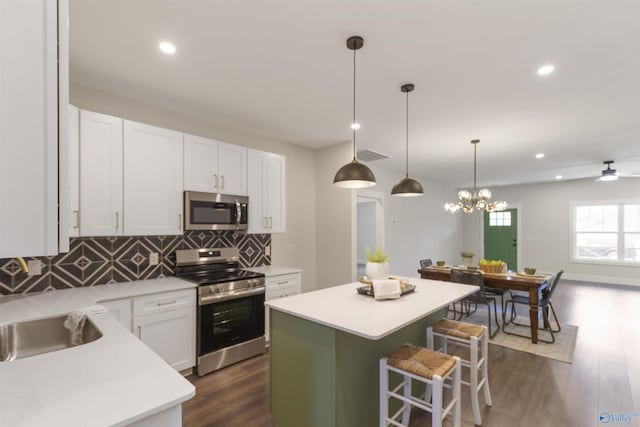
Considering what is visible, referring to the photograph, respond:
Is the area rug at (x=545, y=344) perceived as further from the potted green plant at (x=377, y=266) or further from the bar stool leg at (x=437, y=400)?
the bar stool leg at (x=437, y=400)

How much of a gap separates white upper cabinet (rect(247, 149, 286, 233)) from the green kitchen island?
1.67m

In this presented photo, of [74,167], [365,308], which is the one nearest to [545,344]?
[365,308]

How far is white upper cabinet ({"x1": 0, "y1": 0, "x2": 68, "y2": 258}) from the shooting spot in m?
0.65

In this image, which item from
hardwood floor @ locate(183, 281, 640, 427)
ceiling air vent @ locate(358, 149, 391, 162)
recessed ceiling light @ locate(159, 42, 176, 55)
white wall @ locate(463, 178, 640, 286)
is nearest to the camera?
recessed ceiling light @ locate(159, 42, 176, 55)

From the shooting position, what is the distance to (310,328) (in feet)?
6.08

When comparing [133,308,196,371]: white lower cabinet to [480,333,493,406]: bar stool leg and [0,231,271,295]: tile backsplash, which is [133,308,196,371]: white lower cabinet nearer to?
[0,231,271,295]: tile backsplash

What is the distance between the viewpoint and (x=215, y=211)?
3.21m

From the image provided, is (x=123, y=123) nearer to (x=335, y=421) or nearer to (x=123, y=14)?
(x=123, y=14)

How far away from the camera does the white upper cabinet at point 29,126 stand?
0.65m

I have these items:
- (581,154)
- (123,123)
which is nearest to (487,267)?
(581,154)

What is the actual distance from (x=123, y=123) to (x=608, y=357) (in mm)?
5513

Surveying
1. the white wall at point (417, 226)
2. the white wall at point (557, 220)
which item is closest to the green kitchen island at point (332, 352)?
the white wall at point (417, 226)

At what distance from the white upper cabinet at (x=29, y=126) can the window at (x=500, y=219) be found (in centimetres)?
1041

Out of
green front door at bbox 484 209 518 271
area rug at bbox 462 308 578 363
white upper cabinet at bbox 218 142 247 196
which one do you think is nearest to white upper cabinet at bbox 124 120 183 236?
white upper cabinet at bbox 218 142 247 196
